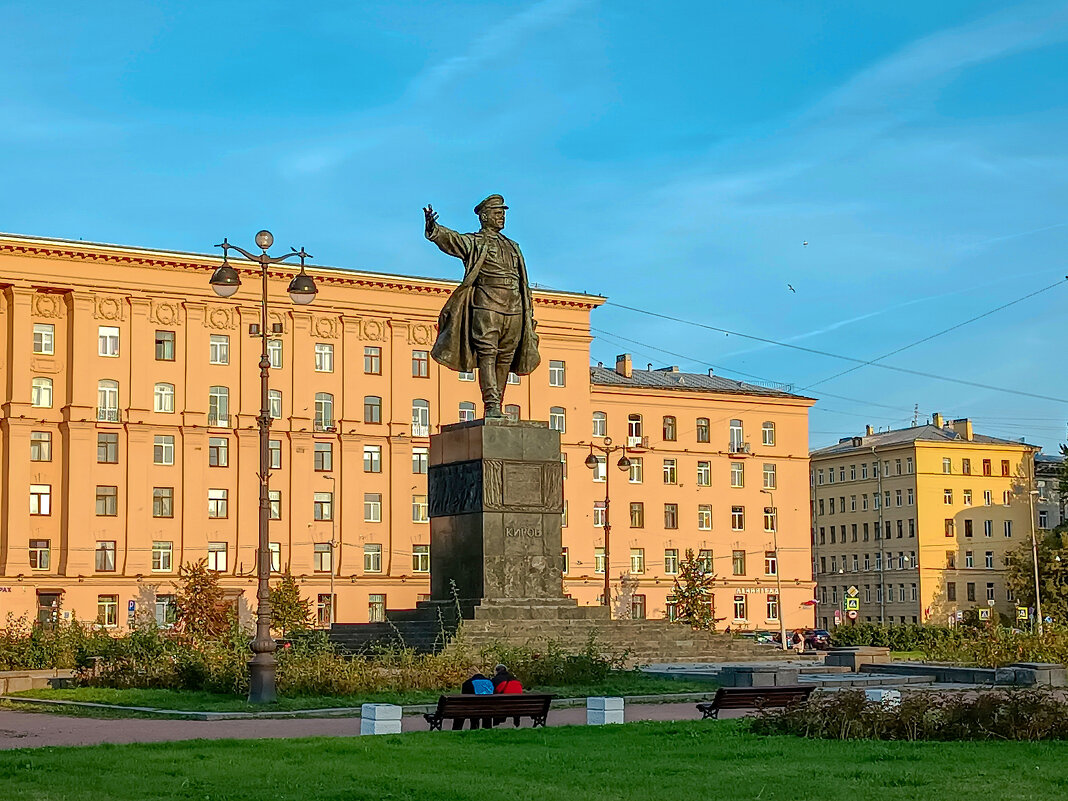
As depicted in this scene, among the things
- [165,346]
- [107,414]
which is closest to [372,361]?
[165,346]

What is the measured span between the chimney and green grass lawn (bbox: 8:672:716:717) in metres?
92.0

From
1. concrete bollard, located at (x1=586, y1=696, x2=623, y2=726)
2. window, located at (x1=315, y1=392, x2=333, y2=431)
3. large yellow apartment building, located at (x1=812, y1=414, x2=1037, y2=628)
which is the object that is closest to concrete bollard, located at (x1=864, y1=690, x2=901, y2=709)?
concrete bollard, located at (x1=586, y1=696, x2=623, y2=726)

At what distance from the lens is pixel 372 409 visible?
80000 mm

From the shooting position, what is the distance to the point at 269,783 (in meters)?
13.4

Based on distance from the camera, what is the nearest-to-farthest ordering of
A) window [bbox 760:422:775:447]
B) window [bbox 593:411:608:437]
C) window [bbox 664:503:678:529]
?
window [bbox 593:411:608:437] < window [bbox 664:503:678:529] < window [bbox 760:422:775:447]

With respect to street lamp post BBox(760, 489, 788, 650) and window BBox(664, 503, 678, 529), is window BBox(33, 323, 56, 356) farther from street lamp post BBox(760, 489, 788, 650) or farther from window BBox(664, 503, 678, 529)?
street lamp post BBox(760, 489, 788, 650)

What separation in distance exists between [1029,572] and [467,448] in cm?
7044

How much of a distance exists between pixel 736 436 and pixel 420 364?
20.7m

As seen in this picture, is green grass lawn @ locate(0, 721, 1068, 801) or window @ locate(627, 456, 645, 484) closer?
green grass lawn @ locate(0, 721, 1068, 801)

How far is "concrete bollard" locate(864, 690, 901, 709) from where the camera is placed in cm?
1739

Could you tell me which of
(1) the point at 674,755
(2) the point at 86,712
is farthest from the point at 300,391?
(1) the point at 674,755

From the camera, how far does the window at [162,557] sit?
73.1m

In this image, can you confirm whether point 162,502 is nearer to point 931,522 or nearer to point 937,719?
point 931,522

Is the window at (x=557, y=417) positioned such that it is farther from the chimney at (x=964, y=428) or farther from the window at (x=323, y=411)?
the chimney at (x=964, y=428)
